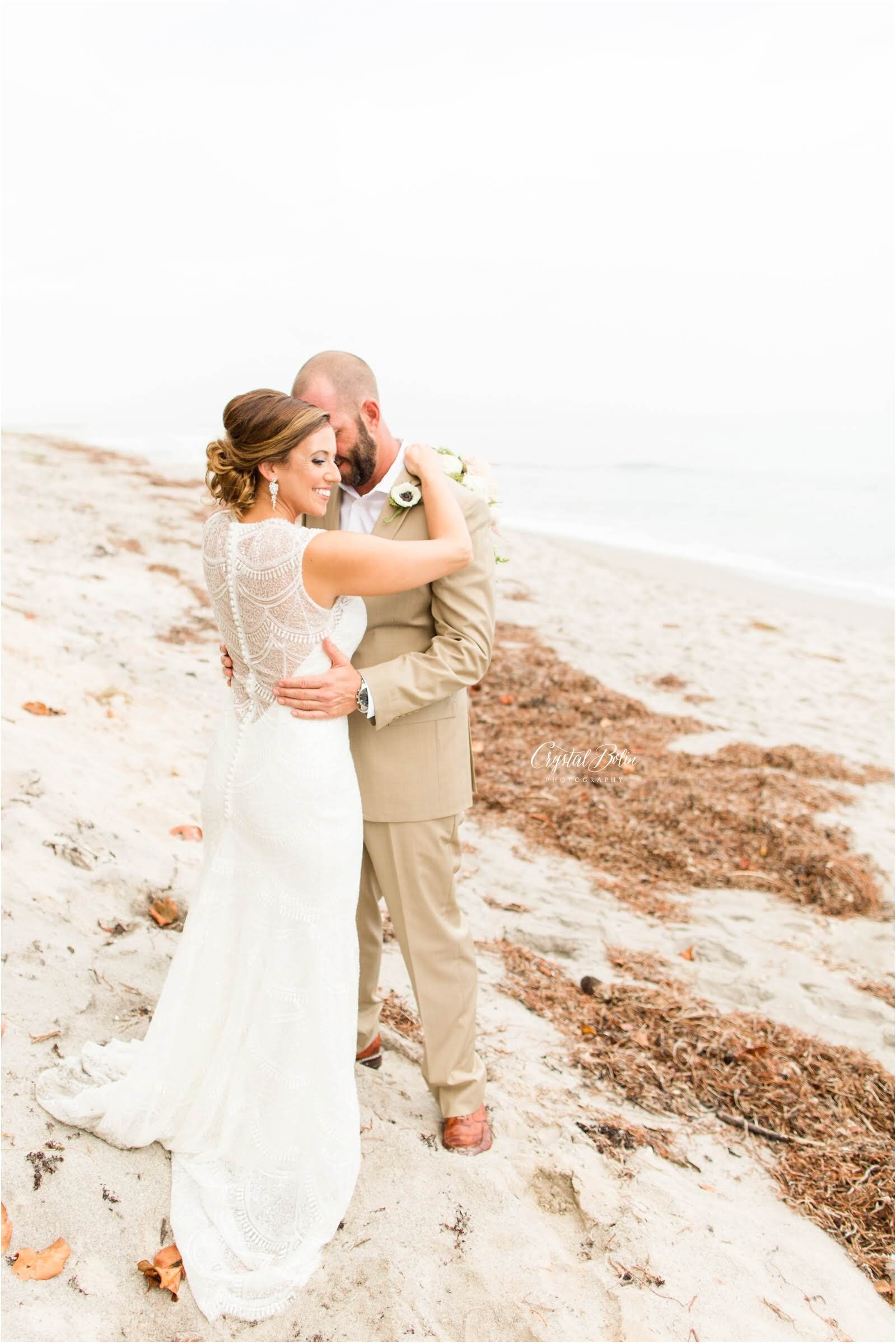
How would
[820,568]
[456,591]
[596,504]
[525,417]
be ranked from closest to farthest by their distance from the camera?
[456,591]
[820,568]
[596,504]
[525,417]

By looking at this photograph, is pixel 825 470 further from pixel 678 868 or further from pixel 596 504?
pixel 678 868

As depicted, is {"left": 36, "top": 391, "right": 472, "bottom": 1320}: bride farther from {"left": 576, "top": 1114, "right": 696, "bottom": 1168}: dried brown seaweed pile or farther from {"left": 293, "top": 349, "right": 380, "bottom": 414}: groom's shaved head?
{"left": 576, "top": 1114, "right": 696, "bottom": 1168}: dried brown seaweed pile

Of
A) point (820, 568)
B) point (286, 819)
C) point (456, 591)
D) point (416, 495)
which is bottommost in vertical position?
point (820, 568)

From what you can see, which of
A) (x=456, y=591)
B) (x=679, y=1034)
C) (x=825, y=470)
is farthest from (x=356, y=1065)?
(x=825, y=470)

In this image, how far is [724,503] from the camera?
2611 centimetres

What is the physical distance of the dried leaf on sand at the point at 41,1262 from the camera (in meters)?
2.31

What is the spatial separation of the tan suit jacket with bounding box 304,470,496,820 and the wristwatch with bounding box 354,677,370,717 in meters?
0.06

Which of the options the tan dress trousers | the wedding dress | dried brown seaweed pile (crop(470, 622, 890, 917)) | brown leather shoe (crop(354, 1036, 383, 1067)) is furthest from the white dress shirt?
dried brown seaweed pile (crop(470, 622, 890, 917))

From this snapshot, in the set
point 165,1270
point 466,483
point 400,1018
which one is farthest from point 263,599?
point 400,1018

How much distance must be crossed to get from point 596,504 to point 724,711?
1815 cm

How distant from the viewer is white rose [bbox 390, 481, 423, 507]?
2.85 metres

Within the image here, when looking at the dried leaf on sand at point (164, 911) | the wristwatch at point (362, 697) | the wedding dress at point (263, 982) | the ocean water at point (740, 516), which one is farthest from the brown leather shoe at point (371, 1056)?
the ocean water at point (740, 516)

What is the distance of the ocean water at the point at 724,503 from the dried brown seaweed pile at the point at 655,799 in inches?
154

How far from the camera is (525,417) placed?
5600cm
